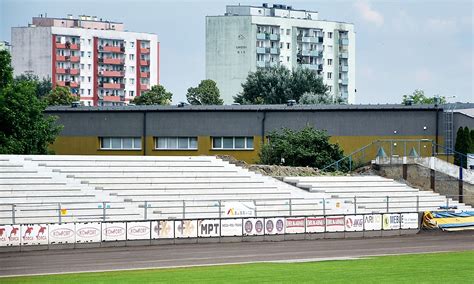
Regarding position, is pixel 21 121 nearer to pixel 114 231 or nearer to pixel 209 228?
pixel 209 228

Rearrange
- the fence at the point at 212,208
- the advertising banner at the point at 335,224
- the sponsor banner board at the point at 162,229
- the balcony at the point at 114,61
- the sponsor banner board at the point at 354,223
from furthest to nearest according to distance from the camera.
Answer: the balcony at the point at 114,61 < the sponsor banner board at the point at 354,223 < the advertising banner at the point at 335,224 < the sponsor banner board at the point at 162,229 < the fence at the point at 212,208

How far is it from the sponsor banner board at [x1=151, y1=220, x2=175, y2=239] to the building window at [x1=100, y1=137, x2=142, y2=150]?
31907 millimetres

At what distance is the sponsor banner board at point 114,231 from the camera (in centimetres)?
5231

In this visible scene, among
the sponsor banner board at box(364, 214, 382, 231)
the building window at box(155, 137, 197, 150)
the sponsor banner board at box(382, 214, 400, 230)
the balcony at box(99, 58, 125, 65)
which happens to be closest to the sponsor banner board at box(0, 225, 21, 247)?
the sponsor banner board at box(364, 214, 382, 231)

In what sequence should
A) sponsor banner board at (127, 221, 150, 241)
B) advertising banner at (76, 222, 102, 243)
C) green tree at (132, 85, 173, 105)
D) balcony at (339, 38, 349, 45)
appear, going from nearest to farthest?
1. advertising banner at (76, 222, 102, 243)
2. sponsor banner board at (127, 221, 150, 241)
3. green tree at (132, 85, 173, 105)
4. balcony at (339, 38, 349, 45)

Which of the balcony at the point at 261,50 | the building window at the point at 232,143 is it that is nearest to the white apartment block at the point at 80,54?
the balcony at the point at 261,50

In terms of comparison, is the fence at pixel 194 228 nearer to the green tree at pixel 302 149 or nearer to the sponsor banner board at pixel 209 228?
the sponsor banner board at pixel 209 228

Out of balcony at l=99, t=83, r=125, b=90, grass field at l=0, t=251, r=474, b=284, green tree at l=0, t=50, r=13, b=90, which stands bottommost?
grass field at l=0, t=251, r=474, b=284

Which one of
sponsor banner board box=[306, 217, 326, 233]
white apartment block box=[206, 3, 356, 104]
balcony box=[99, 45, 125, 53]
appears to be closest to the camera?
sponsor banner board box=[306, 217, 326, 233]

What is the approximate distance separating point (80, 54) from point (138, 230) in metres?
140

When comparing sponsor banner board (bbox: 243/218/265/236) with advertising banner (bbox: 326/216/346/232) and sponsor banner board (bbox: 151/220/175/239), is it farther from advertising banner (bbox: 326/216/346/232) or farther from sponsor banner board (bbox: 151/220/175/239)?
sponsor banner board (bbox: 151/220/175/239)

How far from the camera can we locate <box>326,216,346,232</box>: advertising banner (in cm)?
6012

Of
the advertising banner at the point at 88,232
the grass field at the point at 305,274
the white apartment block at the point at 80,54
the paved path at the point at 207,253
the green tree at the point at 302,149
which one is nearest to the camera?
the grass field at the point at 305,274

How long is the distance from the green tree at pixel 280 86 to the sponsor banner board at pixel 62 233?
87.3m
